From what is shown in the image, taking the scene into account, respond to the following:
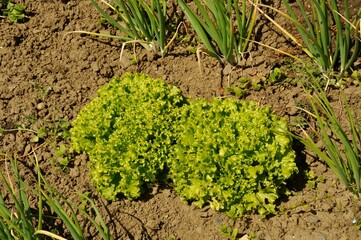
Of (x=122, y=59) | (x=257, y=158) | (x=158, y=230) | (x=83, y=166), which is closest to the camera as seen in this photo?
(x=257, y=158)

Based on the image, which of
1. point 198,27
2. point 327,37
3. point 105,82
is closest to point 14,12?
point 105,82

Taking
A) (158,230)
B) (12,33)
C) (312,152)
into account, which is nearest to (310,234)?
(312,152)

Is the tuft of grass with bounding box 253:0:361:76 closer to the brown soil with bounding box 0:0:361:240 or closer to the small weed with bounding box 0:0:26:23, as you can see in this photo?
the brown soil with bounding box 0:0:361:240

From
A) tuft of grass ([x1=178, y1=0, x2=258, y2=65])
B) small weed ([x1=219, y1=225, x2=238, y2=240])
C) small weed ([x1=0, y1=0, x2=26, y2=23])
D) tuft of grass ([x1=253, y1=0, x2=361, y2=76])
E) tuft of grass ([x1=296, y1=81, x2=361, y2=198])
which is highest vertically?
small weed ([x1=0, y1=0, x2=26, y2=23])

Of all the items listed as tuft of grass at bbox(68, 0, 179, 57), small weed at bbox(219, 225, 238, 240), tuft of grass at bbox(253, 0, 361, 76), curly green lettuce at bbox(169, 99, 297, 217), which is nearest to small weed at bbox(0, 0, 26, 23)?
tuft of grass at bbox(68, 0, 179, 57)

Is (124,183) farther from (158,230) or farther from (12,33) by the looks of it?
(12,33)

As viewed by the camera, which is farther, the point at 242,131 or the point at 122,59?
the point at 122,59

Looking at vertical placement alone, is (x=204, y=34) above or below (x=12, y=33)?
below

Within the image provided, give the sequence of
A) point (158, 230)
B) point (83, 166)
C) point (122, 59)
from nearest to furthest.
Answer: point (158, 230)
point (83, 166)
point (122, 59)
